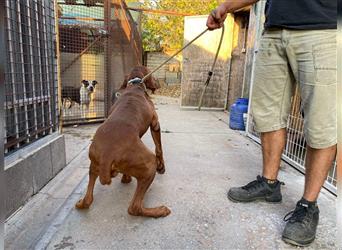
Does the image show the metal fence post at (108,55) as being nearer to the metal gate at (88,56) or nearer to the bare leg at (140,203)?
the metal gate at (88,56)

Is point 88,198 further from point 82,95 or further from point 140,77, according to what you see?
point 82,95

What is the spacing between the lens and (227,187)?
2410 millimetres

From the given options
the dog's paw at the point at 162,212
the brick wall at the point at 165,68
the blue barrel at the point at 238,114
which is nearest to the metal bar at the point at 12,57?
the dog's paw at the point at 162,212

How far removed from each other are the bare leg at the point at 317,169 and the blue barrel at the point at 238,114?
2.84 meters

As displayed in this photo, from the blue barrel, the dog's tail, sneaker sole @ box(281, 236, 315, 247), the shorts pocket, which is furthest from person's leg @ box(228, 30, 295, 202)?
the blue barrel

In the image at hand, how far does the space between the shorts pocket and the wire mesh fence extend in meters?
1.93

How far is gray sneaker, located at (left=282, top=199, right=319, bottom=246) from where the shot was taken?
1655 millimetres

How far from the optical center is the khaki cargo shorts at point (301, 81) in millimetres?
1683

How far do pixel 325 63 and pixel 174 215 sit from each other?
4.36 feet

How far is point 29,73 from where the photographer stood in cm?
230

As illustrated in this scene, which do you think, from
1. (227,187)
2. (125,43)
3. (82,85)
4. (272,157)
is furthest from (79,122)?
(272,157)

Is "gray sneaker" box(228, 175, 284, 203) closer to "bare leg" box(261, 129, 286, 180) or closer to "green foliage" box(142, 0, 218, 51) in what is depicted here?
"bare leg" box(261, 129, 286, 180)

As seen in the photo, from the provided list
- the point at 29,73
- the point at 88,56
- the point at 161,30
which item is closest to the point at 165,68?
the point at 161,30

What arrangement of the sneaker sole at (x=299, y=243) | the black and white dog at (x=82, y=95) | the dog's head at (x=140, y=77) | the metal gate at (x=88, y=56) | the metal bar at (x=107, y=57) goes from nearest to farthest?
the sneaker sole at (x=299, y=243) < the dog's head at (x=140, y=77) < the metal bar at (x=107, y=57) < the metal gate at (x=88, y=56) < the black and white dog at (x=82, y=95)
